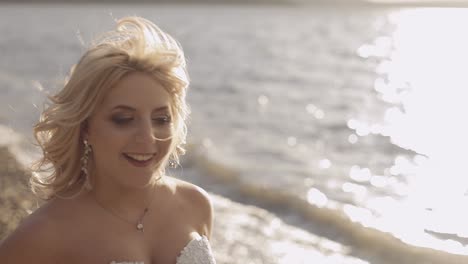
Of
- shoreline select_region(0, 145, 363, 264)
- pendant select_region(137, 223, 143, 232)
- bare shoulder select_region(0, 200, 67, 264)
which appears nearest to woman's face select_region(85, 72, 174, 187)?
pendant select_region(137, 223, 143, 232)

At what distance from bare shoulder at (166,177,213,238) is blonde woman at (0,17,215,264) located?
0.77 feet

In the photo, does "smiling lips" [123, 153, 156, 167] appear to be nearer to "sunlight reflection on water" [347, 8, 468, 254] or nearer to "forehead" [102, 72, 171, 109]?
"forehead" [102, 72, 171, 109]

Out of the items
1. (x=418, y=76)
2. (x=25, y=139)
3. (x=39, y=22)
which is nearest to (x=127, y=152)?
(x=25, y=139)

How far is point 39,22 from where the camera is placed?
4519cm

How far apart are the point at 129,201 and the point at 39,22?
143ft

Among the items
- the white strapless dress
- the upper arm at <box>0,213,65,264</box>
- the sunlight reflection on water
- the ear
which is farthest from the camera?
the sunlight reflection on water

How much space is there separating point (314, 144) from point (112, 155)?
37.2ft

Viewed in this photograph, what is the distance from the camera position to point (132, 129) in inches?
128

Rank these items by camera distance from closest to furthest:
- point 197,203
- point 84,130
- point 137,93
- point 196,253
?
point 137,93 → point 84,130 → point 196,253 → point 197,203

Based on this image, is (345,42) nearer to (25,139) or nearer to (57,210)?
(25,139)

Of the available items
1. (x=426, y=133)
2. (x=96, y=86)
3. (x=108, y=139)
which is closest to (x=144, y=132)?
(x=108, y=139)

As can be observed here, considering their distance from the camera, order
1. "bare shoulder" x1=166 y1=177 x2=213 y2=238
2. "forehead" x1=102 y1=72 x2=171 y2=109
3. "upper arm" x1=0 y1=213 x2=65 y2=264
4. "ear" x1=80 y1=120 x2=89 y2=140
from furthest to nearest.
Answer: "bare shoulder" x1=166 y1=177 x2=213 y2=238 → "ear" x1=80 y1=120 x2=89 y2=140 → "forehead" x1=102 y1=72 x2=171 y2=109 → "upper arm" x1=0 y1=213 x2=65 y2=264

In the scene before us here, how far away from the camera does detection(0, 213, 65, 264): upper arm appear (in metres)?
3.08

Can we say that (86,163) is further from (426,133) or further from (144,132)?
(426,133)
